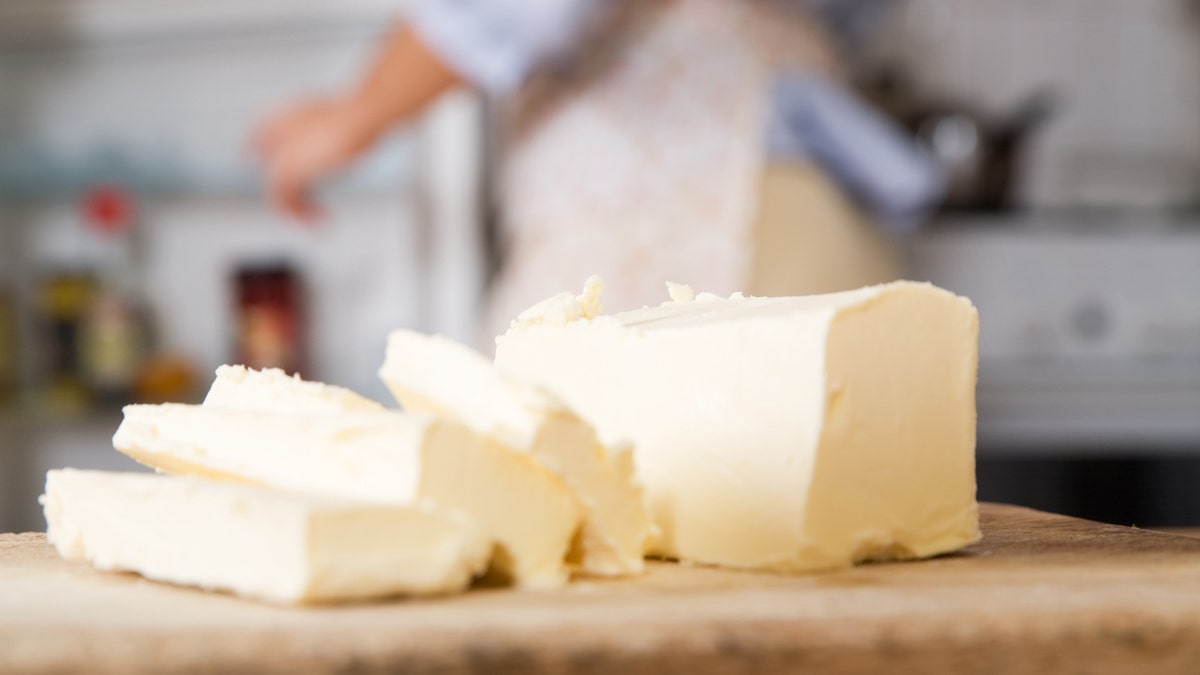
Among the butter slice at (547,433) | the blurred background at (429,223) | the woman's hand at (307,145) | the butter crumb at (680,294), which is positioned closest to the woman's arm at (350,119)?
the woman's hand at (307,145)

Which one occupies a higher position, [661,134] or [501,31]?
[501,31]

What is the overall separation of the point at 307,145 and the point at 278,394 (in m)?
1.03

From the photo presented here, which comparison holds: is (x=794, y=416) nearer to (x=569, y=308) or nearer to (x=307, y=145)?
(x=569, y=308)

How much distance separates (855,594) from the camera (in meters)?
0.55

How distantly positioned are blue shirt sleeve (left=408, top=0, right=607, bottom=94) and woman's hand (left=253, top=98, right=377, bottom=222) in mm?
203

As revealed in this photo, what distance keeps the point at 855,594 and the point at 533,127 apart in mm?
1120

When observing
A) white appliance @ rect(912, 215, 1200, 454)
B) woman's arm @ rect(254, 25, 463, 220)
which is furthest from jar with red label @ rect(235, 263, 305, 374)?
white appliance @ rect(912, 215, 1200, 454)

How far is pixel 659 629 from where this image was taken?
454 mm

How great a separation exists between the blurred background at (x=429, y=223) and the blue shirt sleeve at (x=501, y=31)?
0.48 meters

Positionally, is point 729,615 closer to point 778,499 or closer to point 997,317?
point 778,499

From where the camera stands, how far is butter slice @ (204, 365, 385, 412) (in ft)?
2.26

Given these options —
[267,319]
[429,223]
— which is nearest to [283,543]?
[429,223]

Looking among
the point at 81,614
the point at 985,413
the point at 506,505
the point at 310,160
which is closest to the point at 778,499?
the point at 506,505

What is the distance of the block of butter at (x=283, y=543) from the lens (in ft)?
1.76
